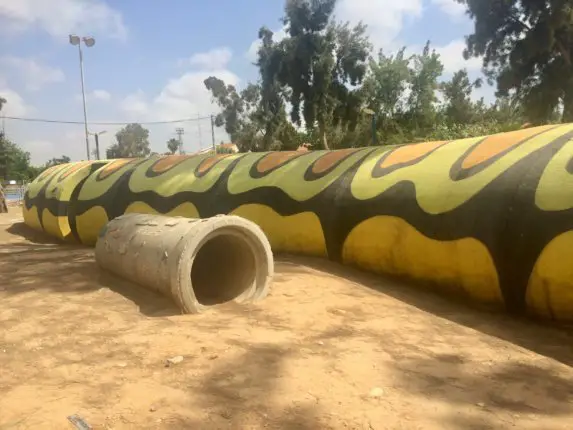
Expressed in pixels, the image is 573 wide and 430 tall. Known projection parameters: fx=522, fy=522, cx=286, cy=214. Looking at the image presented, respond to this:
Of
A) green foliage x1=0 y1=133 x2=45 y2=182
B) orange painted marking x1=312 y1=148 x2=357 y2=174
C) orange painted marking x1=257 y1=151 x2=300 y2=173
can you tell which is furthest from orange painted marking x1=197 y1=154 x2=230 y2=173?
green foliage x1=0 y1=133 x2=45 y2=182

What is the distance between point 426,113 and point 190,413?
34.5 m

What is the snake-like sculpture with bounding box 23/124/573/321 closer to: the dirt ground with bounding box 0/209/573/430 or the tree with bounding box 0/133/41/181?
the dirt ground with bounding box 0/209/573/430

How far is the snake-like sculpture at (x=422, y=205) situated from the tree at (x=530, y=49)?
1520 centimetres

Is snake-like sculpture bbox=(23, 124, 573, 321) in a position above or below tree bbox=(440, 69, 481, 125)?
below

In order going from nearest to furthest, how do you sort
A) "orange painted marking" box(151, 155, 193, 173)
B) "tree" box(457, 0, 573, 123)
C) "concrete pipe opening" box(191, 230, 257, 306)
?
"concrete pipe opening" box(191, 230, 257, 306), "orange painted marking" box(151, 155, 193, 173), "tree" box(457, 0, 573, 123)

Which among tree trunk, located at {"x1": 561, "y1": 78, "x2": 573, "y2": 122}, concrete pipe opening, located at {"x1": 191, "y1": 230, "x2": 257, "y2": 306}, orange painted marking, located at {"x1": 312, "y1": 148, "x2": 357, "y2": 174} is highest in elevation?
tree trunk, located at {"x1": 561, "y1": 78, "x2": 573, "y2": 122}

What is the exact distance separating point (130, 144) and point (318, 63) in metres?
62.1

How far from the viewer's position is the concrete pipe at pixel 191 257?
512 cm

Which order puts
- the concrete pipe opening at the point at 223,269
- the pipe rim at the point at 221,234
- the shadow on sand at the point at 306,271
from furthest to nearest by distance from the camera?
the concrete pipe opening at the point at 223,269
the pipe rim at the point at 221,234
the shadow on sand at the point at 306,271

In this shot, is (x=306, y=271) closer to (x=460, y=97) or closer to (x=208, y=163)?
(x=208, y=163)

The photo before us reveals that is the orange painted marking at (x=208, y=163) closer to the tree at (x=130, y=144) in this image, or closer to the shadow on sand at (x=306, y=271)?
the shadow on sand at (x=306, y=271)

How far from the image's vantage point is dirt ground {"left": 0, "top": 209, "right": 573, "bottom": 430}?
3.12 meters

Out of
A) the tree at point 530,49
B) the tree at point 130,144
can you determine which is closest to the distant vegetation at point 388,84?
the tree at point 530,49

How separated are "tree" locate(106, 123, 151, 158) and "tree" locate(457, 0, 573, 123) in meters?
68.3
